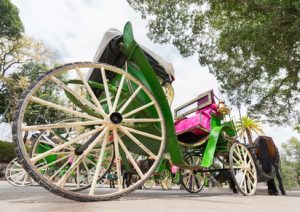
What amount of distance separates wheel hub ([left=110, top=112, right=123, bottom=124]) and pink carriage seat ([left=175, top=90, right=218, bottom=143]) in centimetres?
215

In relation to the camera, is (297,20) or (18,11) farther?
(18,11)

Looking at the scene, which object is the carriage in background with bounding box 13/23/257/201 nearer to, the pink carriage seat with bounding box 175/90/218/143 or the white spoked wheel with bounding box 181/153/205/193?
the pink carriage seat with bounding box 175/90/218/143

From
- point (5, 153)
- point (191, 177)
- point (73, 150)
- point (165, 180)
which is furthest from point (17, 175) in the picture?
point (5, 153)

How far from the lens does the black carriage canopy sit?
3.24 metres

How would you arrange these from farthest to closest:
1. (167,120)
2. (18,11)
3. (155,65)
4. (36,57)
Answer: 1. (18,11)
2. (36,57)
3. (155,65)
4. (167,120)

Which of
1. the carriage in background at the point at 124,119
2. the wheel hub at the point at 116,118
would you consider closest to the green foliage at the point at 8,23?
the carriage in background at the point at 124,119

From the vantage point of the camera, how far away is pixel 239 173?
4.67 m

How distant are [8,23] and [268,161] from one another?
89.4ft

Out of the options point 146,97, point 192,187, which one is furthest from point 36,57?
point 146,97

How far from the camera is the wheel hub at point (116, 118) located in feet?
8.58

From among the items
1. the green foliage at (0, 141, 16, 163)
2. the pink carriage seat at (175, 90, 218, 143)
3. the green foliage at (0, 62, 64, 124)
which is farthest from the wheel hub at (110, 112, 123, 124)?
the green foliage at (0, 62, 64, 124)

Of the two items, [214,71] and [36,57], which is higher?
[36,57]

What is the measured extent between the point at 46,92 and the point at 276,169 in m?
30.4

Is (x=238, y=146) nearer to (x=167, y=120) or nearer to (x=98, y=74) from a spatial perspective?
(x=167, y=120)
